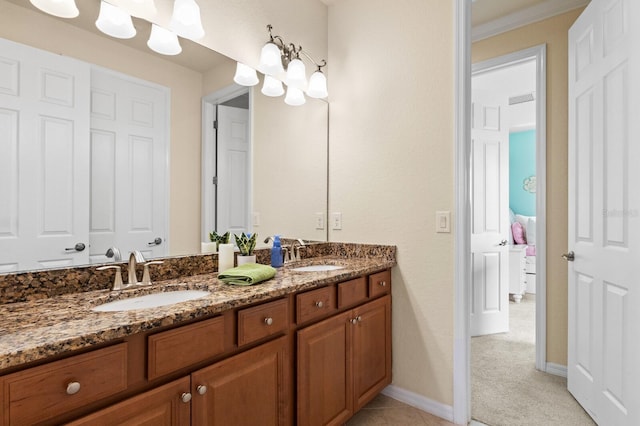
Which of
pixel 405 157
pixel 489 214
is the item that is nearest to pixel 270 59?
pixel 405 157

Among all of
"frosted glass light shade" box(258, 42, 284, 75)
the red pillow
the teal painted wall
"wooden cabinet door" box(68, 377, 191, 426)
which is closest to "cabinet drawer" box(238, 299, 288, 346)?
"wooden cabinet door" box(68, 377, 191, 426)

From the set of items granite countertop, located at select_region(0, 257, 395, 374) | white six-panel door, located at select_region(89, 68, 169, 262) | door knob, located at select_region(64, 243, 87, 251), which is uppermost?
white six-panel door, located at select_region(89, 68, 169, 262)

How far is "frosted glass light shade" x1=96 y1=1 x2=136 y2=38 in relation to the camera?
4.60 feet

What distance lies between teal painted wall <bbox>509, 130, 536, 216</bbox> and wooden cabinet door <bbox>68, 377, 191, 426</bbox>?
20.4 ft

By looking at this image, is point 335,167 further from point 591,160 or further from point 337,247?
point 591,160

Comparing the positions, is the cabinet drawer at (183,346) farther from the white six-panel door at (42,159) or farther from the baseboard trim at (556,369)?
the baseboard trim at (556,369)

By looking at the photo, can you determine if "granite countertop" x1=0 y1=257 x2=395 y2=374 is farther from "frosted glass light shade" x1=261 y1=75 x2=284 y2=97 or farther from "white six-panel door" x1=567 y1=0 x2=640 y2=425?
"white six-panel door" x1=567 y1=0 x2=640 y2=425

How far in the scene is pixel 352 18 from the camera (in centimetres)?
246

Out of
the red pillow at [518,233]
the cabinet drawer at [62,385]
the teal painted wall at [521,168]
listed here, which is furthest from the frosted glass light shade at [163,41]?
the teal painted wall at [521,168]

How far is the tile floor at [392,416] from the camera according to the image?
6.38 feet

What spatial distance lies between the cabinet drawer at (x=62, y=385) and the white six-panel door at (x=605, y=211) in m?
2.05

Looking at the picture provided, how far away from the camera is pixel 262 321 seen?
Result: 1.32 meters

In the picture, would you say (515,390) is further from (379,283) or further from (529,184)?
(529,184)

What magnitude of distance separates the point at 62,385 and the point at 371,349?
60.1 inches
